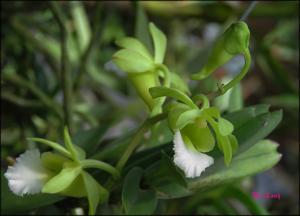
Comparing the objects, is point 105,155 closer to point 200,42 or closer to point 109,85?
point 109,85

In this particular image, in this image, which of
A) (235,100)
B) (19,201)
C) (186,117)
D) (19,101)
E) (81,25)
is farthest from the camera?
(81,25)

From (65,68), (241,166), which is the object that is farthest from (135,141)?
(65,68)

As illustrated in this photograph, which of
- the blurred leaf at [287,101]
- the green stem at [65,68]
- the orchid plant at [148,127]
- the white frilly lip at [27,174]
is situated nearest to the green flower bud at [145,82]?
the orchid plant at [148,127]

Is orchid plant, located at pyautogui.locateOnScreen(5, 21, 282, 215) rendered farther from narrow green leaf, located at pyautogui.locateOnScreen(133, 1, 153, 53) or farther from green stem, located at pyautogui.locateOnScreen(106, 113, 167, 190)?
narrow green leaf, located at pyautogui.locateOnScreen(133, 1, 153, 53)

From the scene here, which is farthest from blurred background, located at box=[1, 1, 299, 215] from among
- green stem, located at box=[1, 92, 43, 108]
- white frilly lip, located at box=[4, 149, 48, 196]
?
white frilly lip, located at box=[4, 149, 48, 196]

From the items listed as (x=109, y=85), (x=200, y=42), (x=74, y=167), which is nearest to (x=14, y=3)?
(x=109, y=85)

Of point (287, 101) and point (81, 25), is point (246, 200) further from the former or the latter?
point (81, 25)
